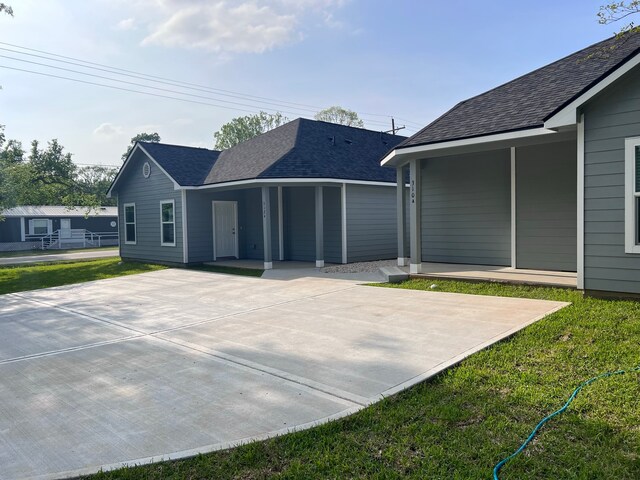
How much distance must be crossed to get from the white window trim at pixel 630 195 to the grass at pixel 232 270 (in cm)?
847

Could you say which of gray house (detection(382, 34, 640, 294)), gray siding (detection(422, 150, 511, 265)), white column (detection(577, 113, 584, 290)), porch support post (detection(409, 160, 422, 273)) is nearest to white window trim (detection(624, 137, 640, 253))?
gray house (detection(382, 34, 640, 294))

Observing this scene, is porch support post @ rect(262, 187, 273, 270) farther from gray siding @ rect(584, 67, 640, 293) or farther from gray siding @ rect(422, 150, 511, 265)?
gray siding @ rect(584, 67, 640, 293)

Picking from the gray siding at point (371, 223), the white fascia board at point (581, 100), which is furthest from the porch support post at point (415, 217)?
the gray siding at point (371, 223)

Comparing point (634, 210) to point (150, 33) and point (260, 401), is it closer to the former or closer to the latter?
point (260, 401)

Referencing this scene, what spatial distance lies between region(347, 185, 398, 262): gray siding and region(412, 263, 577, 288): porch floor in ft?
11.8

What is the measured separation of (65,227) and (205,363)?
1348 inches

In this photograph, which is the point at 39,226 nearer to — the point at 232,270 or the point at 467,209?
the point at 232,270

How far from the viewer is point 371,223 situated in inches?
579

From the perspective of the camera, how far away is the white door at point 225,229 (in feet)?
53.9

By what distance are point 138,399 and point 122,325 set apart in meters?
3.41

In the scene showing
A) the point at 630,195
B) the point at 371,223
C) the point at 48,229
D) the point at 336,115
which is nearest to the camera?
the point at 630,195

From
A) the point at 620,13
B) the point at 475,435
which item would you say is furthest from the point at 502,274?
the point at 475,435

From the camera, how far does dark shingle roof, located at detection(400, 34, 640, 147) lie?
830 cm

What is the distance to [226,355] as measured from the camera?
515cm
